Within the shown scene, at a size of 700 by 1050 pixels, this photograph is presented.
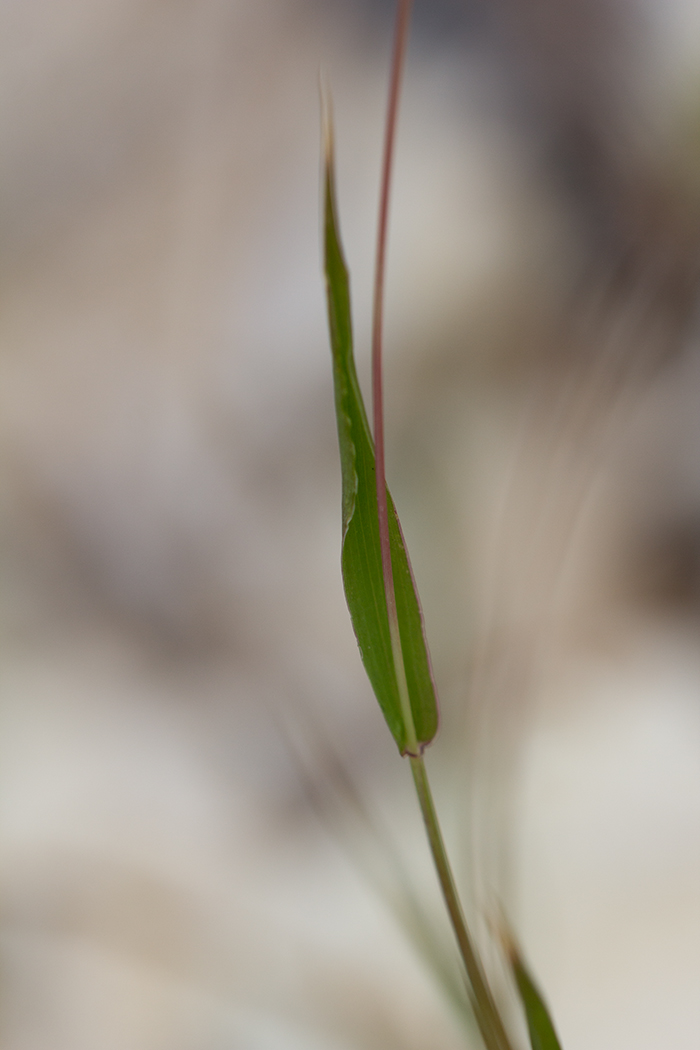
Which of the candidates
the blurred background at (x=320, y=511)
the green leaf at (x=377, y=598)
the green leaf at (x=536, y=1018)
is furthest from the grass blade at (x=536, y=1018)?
the blurred background at (x=320, y=511)

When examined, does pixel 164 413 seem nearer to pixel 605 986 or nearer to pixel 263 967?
pixel 263 967

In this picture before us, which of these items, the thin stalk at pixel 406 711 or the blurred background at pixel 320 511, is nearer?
the thin stalk at pixel 406 711

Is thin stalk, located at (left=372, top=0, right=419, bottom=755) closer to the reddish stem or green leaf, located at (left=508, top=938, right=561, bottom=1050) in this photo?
the reddish stem

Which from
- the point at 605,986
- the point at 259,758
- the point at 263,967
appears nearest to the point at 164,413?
the point at 259,758

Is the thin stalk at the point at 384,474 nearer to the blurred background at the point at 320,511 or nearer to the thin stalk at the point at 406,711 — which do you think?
the thin stalk at the point at 406,711

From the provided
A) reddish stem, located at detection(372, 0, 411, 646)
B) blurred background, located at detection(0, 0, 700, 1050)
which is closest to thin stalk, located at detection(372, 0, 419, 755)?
reddish stem, located at detection(372, 0, 411, 646)

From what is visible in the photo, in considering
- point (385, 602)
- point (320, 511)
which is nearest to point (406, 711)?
point (385, 602)

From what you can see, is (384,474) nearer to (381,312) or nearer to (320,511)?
(381,312)
